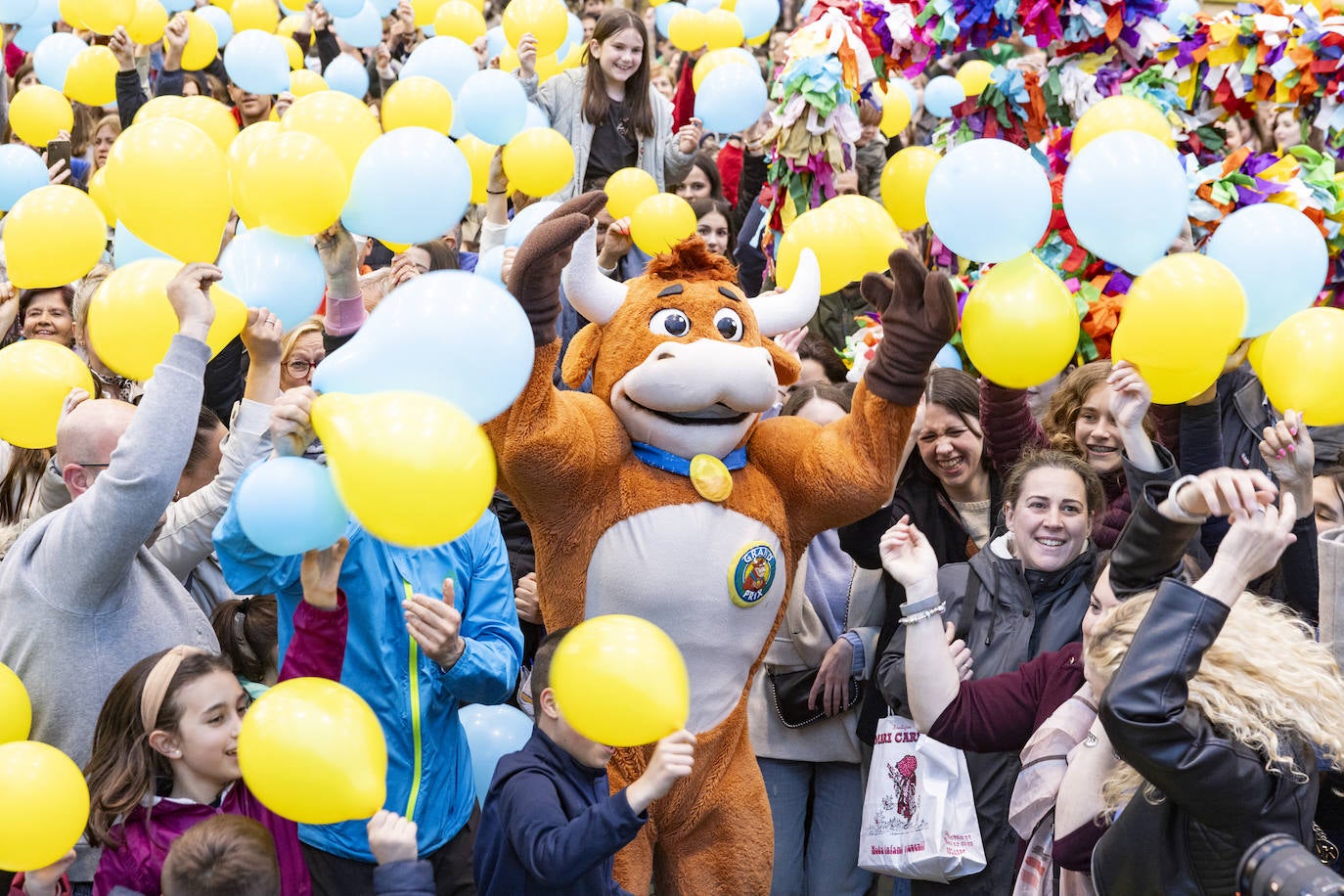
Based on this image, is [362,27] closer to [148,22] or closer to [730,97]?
[148,22]

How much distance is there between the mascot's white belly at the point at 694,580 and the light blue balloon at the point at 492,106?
2259mm

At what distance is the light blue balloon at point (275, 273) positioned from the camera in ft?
8.96

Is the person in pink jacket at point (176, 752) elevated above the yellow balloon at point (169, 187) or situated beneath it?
situated beneath

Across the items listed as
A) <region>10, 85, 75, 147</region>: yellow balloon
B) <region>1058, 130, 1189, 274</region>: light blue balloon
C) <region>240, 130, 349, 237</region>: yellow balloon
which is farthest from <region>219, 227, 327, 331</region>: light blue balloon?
<region>10, 85, 75, 147</region>: yellow balloon

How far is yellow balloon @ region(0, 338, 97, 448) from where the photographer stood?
9.70 ft

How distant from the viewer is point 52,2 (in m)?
6.73

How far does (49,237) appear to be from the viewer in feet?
11.1

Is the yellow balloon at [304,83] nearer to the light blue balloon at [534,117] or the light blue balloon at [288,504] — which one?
the light blue balloon at [534,117]

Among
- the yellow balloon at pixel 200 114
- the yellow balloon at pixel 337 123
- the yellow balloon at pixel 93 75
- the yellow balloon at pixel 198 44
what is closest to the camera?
the yellow balloon at pixel 337 123

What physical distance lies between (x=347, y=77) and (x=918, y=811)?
189 inches

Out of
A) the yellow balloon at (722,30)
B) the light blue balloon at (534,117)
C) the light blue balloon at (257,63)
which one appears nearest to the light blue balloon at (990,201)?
the light blue balloon at (534,117)

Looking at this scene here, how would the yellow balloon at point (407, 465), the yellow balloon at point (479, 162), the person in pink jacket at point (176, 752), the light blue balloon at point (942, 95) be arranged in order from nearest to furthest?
the yellow balloon at point (407, 465)
the person in pink jacket at point (176, 752)
the yellow balloon at point (479, 162)
the light blue balloon at point (942, 95)

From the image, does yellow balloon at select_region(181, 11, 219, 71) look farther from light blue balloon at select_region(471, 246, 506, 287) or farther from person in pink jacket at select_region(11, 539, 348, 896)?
person in pink jacket at select_region(11, 539, 348, 896)

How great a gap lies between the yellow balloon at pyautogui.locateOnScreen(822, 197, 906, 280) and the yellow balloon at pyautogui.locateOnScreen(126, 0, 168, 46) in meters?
3.72
